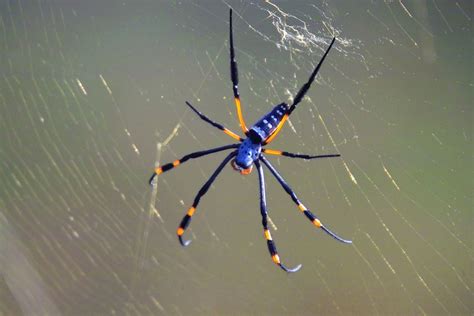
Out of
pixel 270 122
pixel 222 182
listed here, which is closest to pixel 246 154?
pixel 270 122

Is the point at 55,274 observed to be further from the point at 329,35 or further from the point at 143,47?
the point at 329,35

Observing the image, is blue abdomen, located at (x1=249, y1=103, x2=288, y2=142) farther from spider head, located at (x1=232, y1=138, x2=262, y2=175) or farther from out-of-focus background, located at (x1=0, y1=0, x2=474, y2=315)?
out-of-focus background, located at (x1=0, y1=0, x2=474, y2=315)

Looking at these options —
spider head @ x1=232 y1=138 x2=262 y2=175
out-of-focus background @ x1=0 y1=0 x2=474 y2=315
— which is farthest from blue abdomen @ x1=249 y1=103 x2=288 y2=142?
out-of-focus background @ x1=0 y1=0 x2=474 y2=315

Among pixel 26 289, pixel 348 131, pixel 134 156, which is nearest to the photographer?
pixel 26 289

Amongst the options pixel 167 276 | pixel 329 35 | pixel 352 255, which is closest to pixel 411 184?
pixel 352 255

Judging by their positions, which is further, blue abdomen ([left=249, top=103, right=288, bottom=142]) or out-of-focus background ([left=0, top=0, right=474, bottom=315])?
out-of-focus background ([left=0, top=0, right=474, bottom=315])

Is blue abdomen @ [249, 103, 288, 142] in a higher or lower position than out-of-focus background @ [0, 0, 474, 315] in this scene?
higher

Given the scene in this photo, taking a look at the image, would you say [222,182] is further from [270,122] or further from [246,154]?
[270,122]
